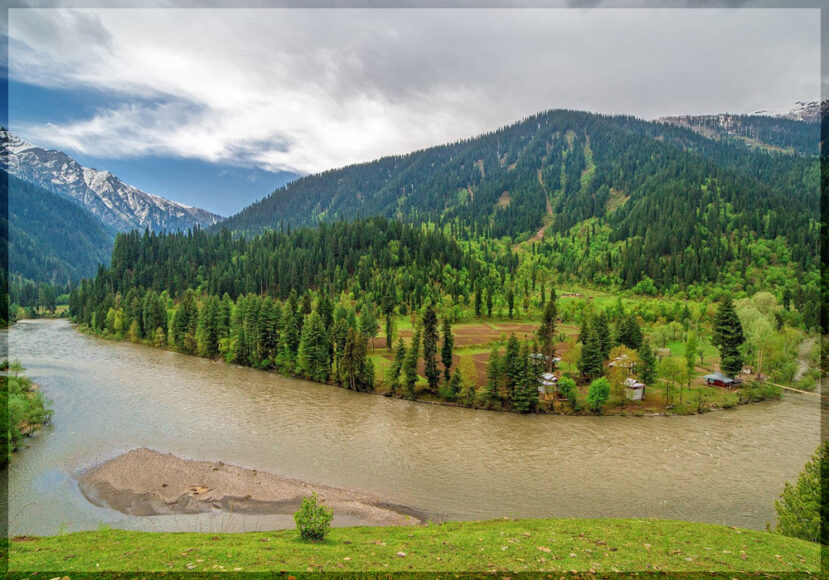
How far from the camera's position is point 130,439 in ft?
133

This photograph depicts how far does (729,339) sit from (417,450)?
176 feet

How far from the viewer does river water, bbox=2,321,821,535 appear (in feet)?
95.8

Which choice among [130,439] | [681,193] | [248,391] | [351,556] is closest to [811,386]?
[351,556]

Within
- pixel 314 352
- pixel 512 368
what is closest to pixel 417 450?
pixel 512 368

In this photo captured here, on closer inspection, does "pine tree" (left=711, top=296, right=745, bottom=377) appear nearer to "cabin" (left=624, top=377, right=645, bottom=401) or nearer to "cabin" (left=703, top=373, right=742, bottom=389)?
"cabin" (left=703, top=373, right=742, bottom=389)

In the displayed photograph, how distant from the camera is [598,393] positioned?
49.8m

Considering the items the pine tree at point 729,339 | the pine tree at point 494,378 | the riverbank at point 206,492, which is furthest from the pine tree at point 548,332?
the riverbank at point 206,492

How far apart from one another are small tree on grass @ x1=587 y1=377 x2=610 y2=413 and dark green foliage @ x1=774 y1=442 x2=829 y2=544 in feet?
89.7

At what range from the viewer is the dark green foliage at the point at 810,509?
62.8 ft

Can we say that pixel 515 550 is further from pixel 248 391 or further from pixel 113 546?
pixel 248 391

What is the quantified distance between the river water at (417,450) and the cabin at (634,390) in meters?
4.48

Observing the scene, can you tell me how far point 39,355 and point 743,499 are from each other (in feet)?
334

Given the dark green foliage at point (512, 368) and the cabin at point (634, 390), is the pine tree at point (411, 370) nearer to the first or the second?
the dark green foliage at point (512, 368)

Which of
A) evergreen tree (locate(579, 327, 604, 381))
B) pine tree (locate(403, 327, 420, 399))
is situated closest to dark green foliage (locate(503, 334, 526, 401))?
pine tree (locate(403, 327, 420, 399))
